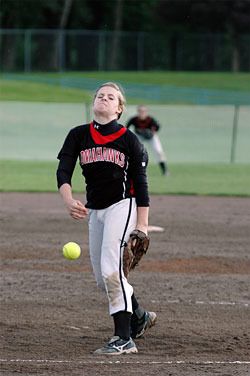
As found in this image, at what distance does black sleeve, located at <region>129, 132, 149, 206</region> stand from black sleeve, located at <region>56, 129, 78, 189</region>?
429mm

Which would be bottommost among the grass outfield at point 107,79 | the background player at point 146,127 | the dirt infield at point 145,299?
the grass outfield at point 107,79

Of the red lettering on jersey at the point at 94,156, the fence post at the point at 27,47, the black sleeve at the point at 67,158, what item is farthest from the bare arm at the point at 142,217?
the fence post at the point at 27,47

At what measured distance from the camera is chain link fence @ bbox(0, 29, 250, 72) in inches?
2078

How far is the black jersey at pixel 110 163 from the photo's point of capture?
7414mm

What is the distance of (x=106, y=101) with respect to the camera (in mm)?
7422

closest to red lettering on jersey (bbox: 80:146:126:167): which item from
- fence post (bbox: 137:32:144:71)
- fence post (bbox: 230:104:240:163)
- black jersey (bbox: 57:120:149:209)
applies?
black jersey (bbox: 57:120:149:209)

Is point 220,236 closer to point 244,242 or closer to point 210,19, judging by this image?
point 244,242

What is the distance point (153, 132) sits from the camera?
22.5 m

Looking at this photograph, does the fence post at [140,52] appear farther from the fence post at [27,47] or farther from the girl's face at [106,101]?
the girl's face at [106,101]

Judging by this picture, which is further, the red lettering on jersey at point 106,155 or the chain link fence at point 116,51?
the chain link fence at point 116,51

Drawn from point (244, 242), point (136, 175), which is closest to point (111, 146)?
point (136, 175)

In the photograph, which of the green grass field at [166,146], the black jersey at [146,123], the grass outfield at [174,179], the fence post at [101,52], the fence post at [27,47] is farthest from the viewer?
the fence post at [101,52]

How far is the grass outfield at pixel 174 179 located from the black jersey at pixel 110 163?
1190cm

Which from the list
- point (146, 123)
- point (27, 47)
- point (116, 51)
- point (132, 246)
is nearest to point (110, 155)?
point (132, 246)
